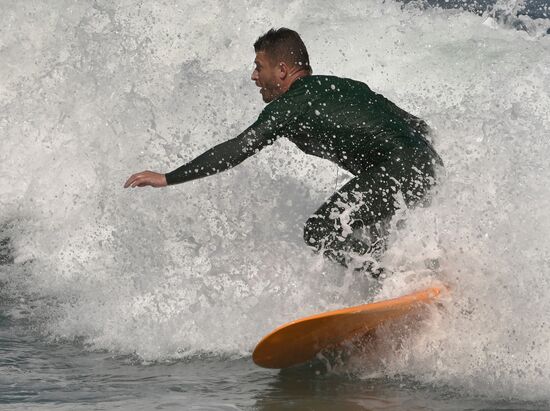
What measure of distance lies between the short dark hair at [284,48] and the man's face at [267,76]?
0.12 ft

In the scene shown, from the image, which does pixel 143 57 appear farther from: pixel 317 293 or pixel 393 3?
→ pixel 317 293

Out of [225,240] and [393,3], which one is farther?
[393,3]

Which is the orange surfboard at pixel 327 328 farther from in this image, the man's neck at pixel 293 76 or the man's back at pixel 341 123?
the man's neck at pixel 293 76

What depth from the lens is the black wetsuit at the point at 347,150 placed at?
5688 millimetres

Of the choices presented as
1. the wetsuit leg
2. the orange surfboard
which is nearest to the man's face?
the wetsuit leg

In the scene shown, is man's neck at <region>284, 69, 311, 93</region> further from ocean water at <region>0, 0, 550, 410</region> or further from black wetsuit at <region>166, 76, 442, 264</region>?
ocean water at <region>0, 0, 550, 410</region>

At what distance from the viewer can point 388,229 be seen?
588 cm

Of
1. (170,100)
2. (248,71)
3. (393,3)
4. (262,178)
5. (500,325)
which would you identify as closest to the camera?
(500,325)

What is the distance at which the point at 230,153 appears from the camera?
18.6 feet

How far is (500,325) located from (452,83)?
7389 millimetres

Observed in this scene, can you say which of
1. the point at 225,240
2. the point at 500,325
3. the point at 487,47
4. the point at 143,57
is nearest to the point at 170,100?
the point at 143,57

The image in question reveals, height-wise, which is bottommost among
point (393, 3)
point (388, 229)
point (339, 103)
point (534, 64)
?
point (388, 229)

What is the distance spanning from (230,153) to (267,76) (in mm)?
523

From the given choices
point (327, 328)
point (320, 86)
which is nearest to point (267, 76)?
point (320, 86)
